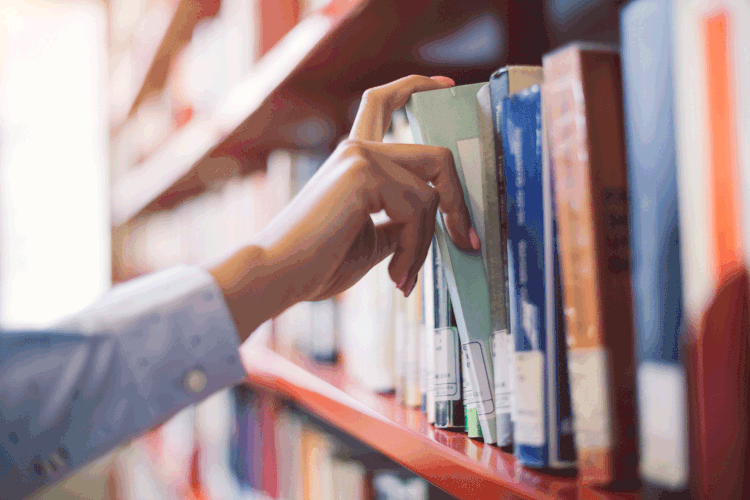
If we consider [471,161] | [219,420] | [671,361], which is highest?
[471,161]

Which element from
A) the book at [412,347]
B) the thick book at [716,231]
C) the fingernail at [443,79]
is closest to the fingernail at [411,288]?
the book at [412,347]

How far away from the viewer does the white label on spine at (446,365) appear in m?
0.51

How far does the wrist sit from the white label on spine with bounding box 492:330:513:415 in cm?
19

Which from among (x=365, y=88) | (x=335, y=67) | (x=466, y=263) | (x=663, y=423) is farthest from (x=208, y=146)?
(x=663, y=423)

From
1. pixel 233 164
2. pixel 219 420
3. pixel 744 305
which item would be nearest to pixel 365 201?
pixel 744 305

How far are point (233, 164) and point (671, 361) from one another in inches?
47.7

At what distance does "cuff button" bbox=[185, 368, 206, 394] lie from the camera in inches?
19.1

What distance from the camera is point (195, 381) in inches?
19.2

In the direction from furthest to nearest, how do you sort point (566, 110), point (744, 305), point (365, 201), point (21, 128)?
1. point (21, 128)
2. point (365, 201)
3. point (566, 110)
4. point (744, 305)

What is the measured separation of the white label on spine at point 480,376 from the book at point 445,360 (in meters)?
0.02

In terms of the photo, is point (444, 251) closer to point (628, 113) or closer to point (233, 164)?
point (628, 113)

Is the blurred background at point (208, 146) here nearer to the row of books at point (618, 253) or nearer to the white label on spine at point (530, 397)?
the row of books at point (618, 253)

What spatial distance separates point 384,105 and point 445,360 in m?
0.28

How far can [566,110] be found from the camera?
13.7 inches
